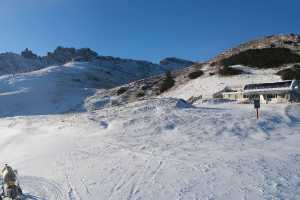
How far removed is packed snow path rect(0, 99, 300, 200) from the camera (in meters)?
15.6

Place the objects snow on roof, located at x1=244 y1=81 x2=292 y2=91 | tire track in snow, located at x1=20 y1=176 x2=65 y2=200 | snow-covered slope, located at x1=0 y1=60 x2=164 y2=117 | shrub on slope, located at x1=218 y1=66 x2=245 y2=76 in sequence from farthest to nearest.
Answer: snow-covered slope, located at x1=0 y1=60 x2=164 y2=117 < shrub on slope, located at x1=218 y1=66 x2=245 y2=76 < snow on roof, located at x1=244 y1=81 x2=292 y2=91 < tire track in snow, located at x1=20 y1=176 x2=65 y2=200

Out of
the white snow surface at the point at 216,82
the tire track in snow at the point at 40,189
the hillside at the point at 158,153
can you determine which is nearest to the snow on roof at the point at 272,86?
the hillside at the point at 158,153

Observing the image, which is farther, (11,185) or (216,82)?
(216,82)

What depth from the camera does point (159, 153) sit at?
22.0 meters

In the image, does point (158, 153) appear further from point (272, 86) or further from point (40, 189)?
point (272, 86)

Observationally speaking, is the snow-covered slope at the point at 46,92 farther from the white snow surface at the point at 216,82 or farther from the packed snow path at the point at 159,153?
the packed snow path at the point at 159,153

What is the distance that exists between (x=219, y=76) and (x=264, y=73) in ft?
24.3

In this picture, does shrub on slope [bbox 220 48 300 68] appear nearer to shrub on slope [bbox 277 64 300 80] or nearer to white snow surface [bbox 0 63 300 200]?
shrub on slope [bbox 277 64 300 80]

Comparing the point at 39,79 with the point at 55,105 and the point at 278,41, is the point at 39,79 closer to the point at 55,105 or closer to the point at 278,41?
the point at 55,105

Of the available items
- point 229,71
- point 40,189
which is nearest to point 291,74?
point 229,71

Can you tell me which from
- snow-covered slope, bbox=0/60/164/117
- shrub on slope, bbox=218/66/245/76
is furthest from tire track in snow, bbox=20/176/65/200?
shrub on slope, bbox=218/66/245/76

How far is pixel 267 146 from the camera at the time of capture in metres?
23.4

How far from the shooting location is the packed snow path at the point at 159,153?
1559cm

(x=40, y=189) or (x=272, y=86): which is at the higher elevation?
(x=272, y=86)
